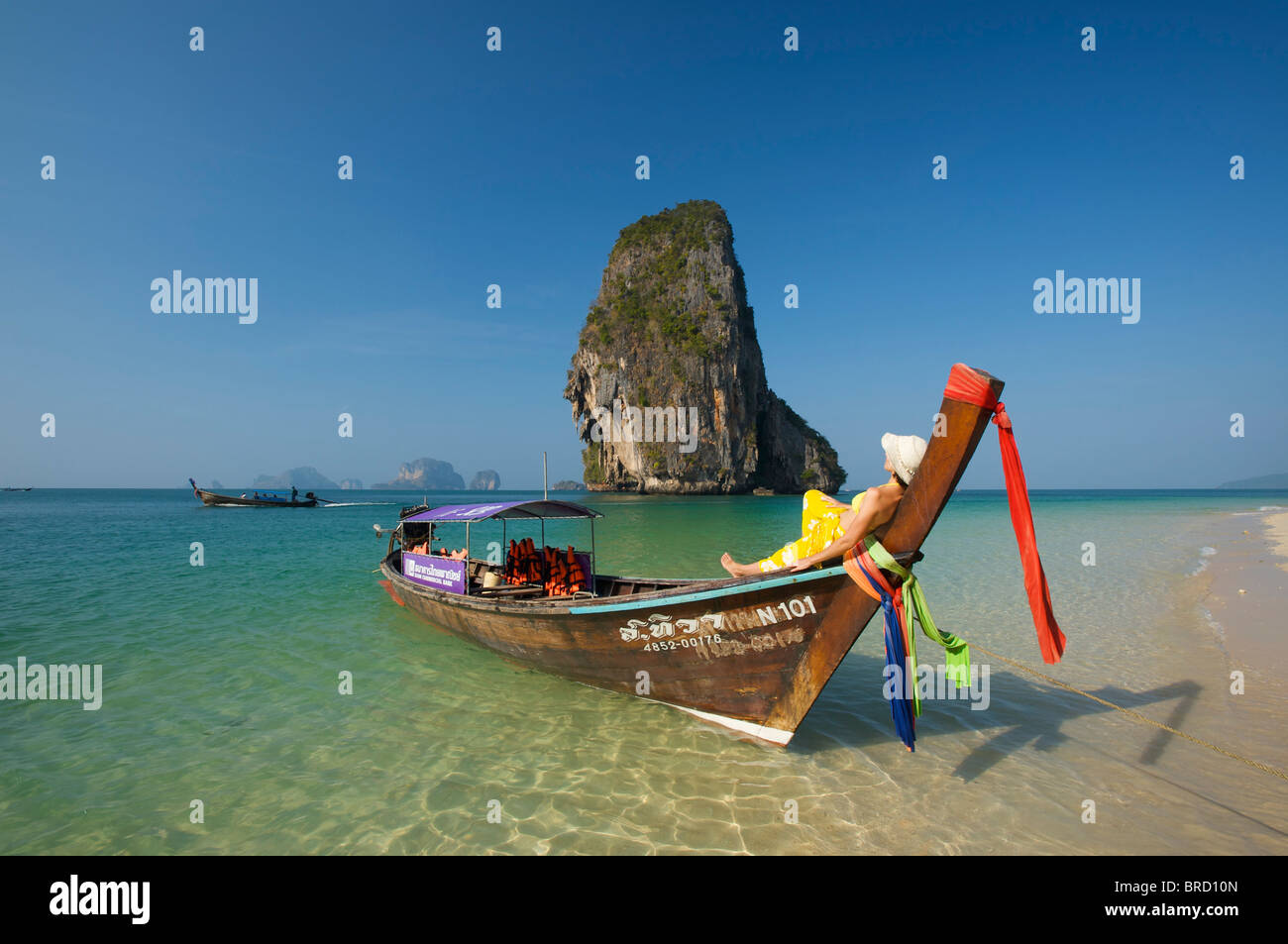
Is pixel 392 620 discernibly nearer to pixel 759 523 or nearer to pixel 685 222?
pixel 759 523

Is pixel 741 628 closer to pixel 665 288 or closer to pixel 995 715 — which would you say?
pixel 995 715

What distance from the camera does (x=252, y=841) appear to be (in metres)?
4.24

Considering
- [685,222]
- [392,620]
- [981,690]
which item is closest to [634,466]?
[685,222]

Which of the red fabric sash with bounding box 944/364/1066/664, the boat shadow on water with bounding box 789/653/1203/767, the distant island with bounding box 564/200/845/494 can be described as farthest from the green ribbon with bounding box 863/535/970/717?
the distant island with bounding box 564/200/845/494

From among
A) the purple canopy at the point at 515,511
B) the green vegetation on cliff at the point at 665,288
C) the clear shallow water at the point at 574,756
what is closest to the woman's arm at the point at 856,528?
the clear shallow water at the point at 574,756

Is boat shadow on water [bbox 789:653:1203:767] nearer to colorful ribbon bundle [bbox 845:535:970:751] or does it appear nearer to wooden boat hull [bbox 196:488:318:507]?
colorful ribbon bundle [bbox 845:535:970:751]

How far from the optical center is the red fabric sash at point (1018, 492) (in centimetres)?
377

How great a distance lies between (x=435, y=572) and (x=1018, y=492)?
8.92m

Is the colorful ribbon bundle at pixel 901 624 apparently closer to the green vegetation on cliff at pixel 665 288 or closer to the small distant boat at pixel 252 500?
the small distant boat at pixel 252 500

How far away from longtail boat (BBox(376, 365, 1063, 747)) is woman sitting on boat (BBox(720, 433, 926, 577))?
0.15m

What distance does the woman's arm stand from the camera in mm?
4395

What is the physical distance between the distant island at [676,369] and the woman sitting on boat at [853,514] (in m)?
62.9
